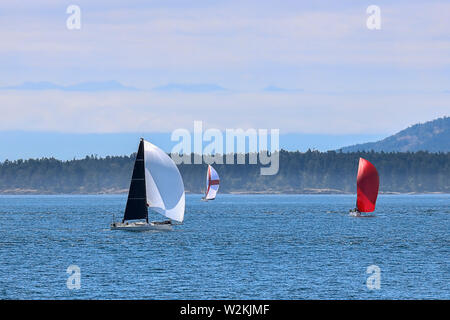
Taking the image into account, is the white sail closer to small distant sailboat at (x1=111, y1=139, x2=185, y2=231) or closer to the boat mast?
small distant sailboat at (x1=111, y1=139, x2=185, y2=231)

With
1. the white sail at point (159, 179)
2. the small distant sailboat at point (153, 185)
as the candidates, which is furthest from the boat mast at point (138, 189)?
the white sail at point (159, 179)

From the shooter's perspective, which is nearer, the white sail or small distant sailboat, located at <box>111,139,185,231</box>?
small distant sailboat, located at <box>111,139,185,231</box>

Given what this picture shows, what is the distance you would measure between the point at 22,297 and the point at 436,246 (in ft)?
140

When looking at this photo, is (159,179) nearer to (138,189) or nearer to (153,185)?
(153,185)

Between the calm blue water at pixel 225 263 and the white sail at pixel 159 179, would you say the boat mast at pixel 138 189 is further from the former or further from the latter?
the calm blue water at pixel 225 263

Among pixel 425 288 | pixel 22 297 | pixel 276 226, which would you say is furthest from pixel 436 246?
pixel 22 297

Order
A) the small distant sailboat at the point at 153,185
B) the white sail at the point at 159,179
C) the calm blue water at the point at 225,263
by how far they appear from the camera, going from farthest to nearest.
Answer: the white sail at the point at 159,179
the small distant sailboat at the point at 153,185
the calm blue water at the point at 225,263

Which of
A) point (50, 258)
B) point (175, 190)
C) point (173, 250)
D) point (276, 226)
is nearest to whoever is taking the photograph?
point (50, 258)

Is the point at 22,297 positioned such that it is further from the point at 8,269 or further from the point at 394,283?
the point at 394,283

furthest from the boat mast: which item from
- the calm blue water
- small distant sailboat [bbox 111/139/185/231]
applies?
the calm blue water

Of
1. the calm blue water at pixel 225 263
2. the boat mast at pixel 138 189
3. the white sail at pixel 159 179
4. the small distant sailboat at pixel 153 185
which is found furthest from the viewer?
the white sail at pixel 159 179

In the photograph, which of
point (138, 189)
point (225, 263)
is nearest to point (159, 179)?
point (138, 189)
